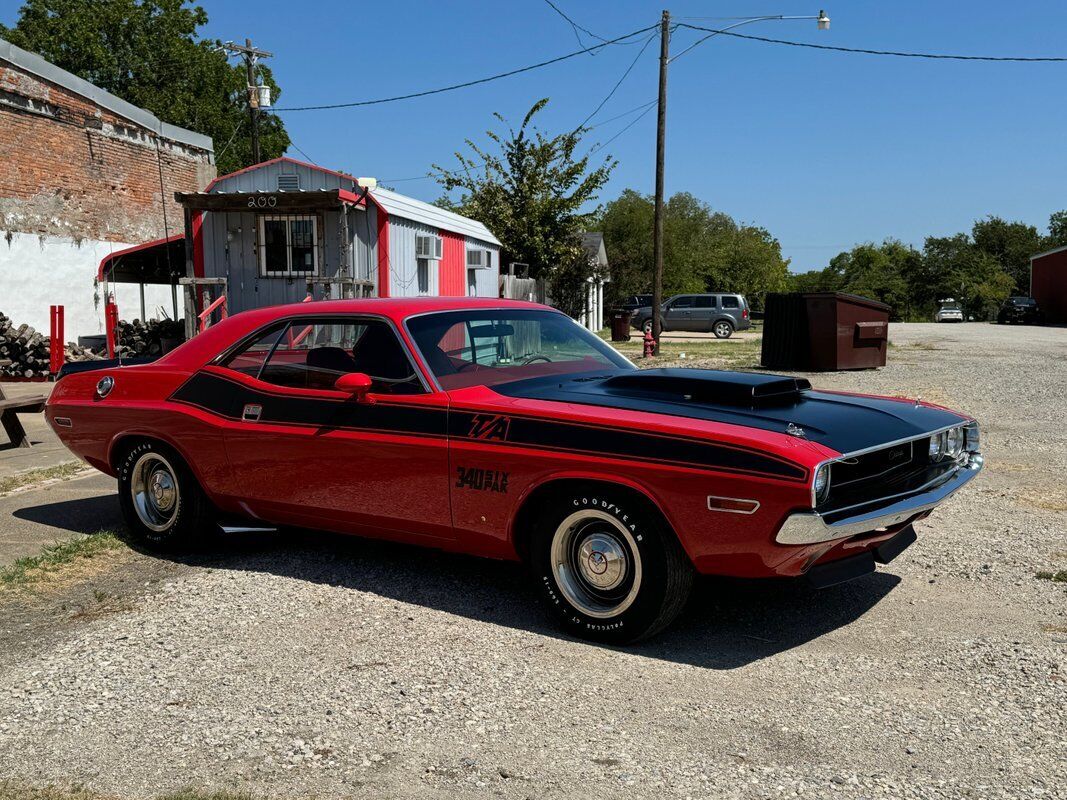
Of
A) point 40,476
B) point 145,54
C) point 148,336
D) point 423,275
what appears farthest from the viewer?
point 145,54

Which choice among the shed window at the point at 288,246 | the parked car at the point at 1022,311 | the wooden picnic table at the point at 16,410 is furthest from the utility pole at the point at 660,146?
the parked car at the point at 1022,311

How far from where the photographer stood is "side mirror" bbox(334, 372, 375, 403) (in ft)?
15.6

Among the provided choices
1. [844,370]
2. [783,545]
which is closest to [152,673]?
[783,545]

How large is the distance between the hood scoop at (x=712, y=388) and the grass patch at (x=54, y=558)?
3.18 metres

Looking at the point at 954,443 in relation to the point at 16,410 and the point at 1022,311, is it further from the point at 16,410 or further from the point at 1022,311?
the point at 1022,311

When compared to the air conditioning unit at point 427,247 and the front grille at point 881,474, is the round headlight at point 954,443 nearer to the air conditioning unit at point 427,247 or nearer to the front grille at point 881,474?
the front grille at point 881,474

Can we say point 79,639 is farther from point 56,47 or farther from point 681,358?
point 56,47

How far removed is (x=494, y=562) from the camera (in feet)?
18.4

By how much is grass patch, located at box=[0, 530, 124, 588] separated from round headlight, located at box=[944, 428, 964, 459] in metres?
4.64

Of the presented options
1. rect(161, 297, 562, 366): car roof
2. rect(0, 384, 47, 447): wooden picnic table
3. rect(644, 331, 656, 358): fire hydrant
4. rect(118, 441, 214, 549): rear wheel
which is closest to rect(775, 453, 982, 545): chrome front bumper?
rect(161, 297, 562, 366): car roof

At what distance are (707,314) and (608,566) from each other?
108ft

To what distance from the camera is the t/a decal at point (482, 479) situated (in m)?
4.43

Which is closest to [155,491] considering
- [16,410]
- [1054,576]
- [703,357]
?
[16,410]

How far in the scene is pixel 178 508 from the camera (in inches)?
226
